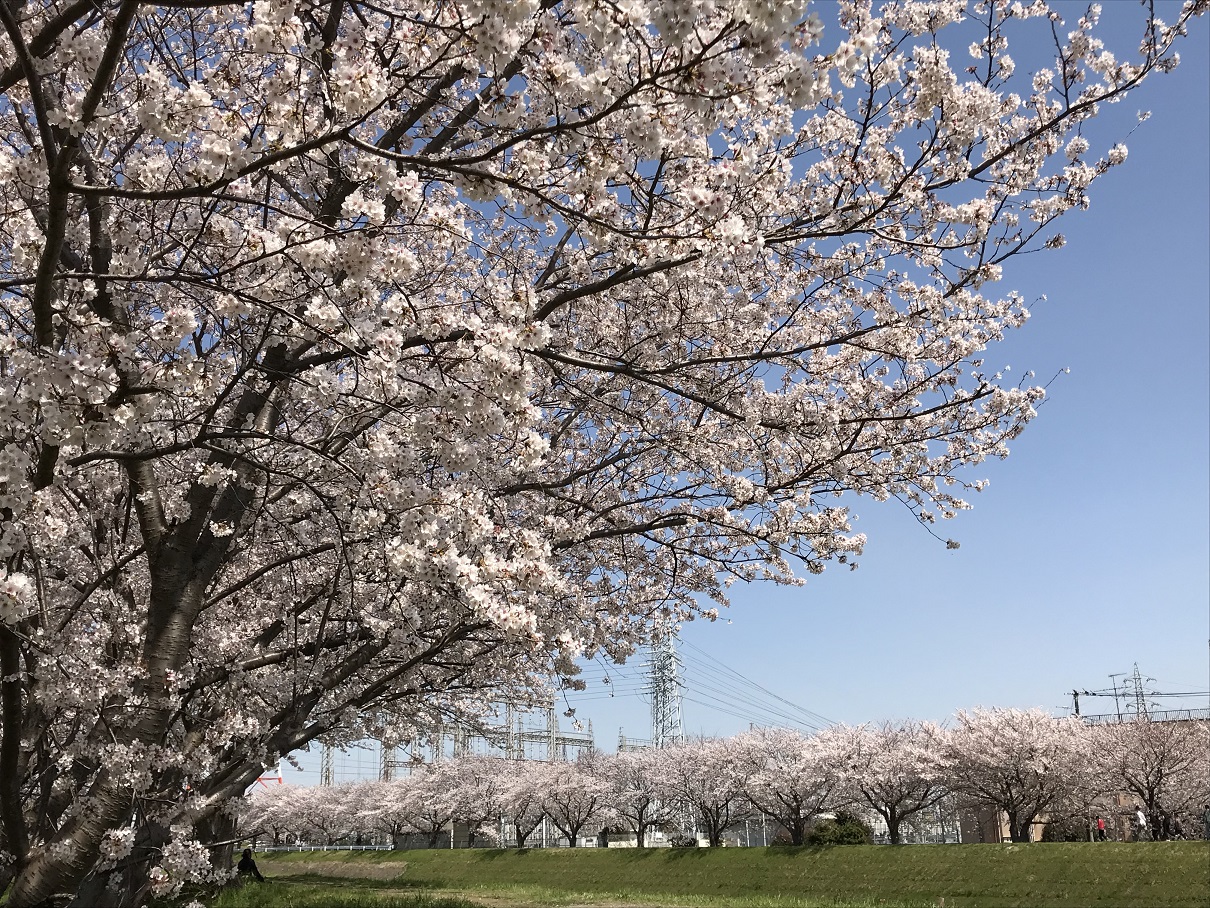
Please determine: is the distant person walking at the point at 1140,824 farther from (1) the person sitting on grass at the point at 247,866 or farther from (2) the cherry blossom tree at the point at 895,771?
(1) the person sitting on grass at the point at 247,866

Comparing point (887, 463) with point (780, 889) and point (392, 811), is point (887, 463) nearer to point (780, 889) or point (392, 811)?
point (780, 889)

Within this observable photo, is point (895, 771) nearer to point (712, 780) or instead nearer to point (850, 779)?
point (850, 779)

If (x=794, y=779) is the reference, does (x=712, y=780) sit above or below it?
below

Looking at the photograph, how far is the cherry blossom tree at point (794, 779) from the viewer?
115 feet

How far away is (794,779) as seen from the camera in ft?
115

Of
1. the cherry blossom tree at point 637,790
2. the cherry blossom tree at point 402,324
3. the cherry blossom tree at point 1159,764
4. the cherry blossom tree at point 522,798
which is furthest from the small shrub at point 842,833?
the cherry blossom tree at point 402,324

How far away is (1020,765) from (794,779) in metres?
8.95

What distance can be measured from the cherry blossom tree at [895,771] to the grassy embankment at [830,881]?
6185mm

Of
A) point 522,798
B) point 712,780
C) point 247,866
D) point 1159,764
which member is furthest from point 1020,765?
point 522,798

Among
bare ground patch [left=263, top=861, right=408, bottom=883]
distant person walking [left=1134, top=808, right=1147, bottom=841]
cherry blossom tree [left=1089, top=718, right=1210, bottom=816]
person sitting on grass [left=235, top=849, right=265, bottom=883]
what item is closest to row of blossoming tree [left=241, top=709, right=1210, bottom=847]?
cherry blossom tree [left=1089, top=718, right=1210, bottom=816]

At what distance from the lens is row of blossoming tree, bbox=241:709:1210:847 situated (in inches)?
1188

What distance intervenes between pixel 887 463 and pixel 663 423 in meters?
2.17

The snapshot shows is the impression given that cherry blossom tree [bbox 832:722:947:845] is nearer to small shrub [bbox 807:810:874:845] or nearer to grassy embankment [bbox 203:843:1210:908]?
small shrub [bbox 807:810:874:845]

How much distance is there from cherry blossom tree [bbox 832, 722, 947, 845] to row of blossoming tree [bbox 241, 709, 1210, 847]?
6cm
